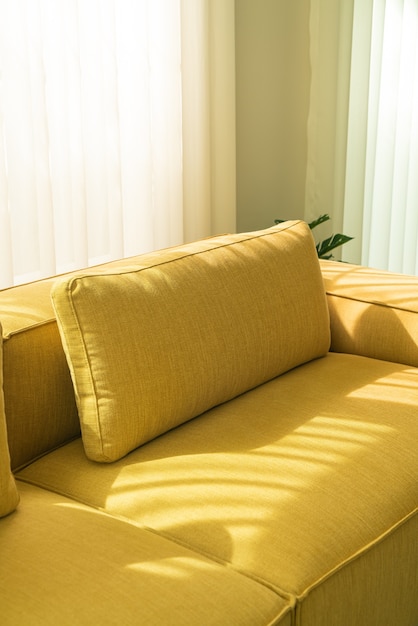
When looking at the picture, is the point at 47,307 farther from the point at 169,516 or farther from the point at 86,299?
the point at 169,516

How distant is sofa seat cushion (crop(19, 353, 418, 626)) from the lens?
4.40 ft

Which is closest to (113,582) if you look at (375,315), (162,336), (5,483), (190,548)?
(190,548)

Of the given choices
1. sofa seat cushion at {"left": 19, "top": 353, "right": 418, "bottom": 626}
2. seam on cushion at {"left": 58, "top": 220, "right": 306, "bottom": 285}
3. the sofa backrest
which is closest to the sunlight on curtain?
seam on cushion at {"left": 58, "top": 220, "right": 306, "bottom": 285}

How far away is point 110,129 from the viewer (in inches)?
107

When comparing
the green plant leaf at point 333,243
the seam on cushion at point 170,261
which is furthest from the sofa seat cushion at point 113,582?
the green plant leaf at point 333,243

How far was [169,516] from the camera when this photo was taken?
141 centimetres

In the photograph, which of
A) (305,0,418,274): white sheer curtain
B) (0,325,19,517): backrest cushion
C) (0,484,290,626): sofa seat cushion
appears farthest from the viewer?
(305,0,418,274): white sheer curtain

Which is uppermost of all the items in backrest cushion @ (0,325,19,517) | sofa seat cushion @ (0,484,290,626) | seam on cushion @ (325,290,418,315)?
seam on cushion @ (325,290,418,315)

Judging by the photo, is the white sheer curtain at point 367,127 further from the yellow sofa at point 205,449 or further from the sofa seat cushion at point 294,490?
the sofa seat cushion at point 294,490

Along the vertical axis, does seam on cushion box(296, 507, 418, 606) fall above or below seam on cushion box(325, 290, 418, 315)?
below

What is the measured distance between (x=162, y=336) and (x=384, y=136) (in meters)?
2.21

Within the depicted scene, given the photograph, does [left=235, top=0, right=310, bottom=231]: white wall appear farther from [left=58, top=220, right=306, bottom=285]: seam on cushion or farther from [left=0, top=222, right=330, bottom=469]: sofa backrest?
[left=0, top=222, right=330, bottom=469]: sofa backrest

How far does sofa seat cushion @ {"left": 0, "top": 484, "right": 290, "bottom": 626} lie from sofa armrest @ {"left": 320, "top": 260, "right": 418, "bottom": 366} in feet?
3.11

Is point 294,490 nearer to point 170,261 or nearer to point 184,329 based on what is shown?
point 184,329
